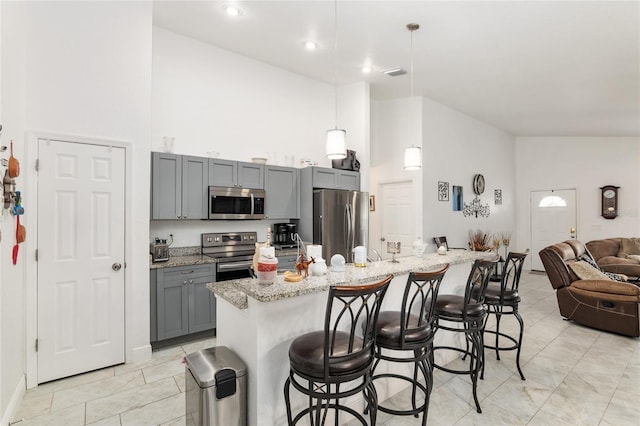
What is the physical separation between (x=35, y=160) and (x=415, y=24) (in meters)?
3.95

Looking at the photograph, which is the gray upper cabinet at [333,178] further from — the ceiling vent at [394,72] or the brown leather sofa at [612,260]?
the brown leather sofa at [612,260]

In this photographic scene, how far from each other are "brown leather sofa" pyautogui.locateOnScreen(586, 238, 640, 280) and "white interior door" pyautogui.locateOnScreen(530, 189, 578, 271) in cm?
127

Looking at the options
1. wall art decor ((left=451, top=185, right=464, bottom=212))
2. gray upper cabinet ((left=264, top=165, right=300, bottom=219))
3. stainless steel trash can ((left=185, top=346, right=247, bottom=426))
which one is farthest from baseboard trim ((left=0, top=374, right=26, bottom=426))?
wall art decor ((left=451, top=185, right=464, bottom=212))

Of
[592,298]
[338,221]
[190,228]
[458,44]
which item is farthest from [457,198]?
[190,228]

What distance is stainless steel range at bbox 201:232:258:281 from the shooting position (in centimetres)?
378

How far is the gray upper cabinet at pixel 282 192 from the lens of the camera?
4512 mm

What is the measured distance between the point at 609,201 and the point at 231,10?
8557 mm

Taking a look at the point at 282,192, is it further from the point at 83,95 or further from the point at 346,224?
the point at 83,95

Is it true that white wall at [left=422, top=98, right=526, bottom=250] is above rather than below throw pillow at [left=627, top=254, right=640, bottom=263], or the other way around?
above

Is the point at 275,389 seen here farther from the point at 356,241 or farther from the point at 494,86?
the point at 494,86

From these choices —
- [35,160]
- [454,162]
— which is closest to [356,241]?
[454,162]

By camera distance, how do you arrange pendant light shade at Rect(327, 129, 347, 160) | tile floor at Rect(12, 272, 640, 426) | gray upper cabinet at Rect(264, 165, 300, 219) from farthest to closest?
gray upper cabinet at Rect(264, 165, 300, 219) < pendant light shade at Rect(327, 129, 347, 160) < tile floor at Rect(12, 272, 640, 426)

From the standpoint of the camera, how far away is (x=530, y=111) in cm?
632

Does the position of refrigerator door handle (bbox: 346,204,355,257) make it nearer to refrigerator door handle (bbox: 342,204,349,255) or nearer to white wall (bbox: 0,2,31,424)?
refrigerator door handle (bbox: 342,204,349,255)
